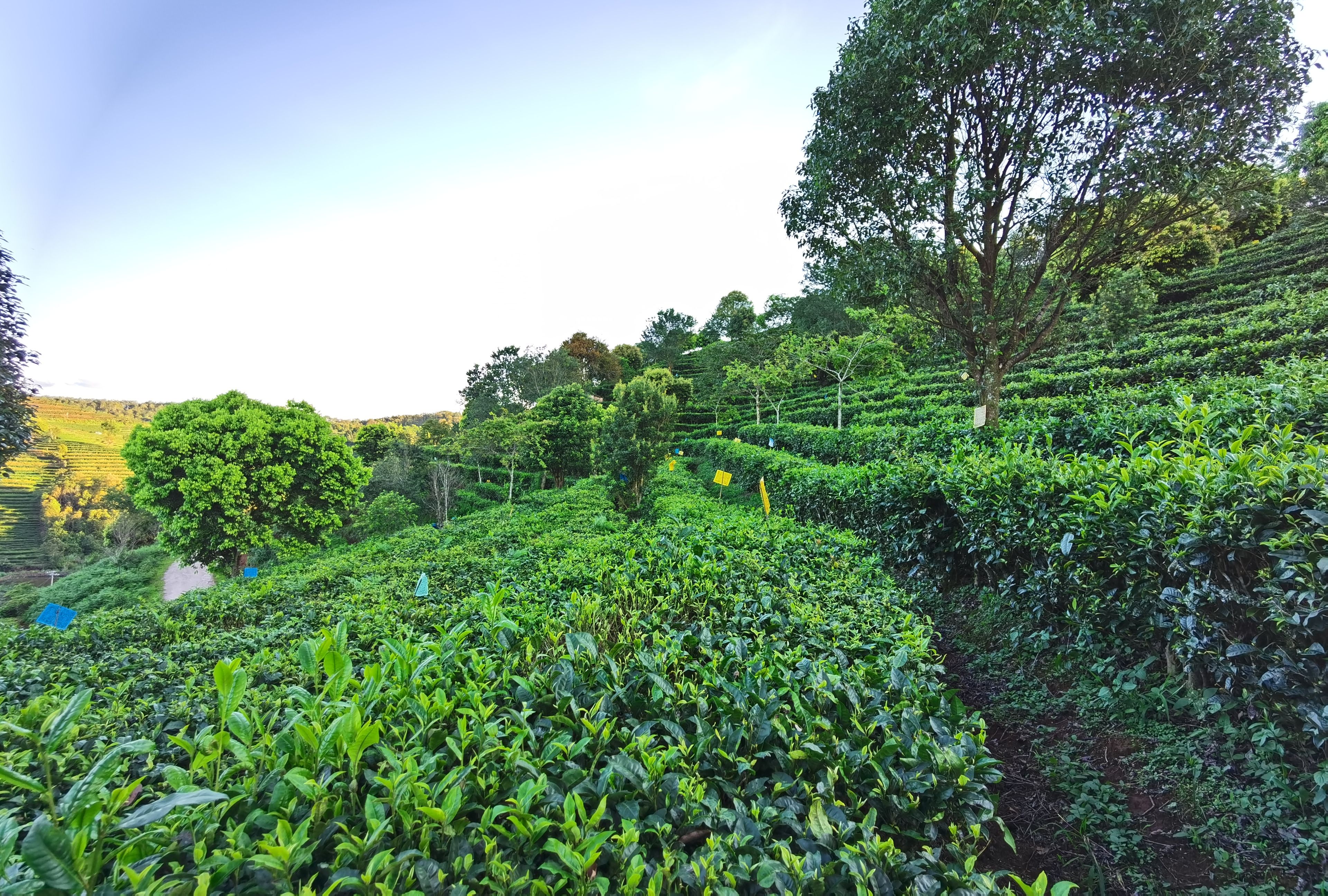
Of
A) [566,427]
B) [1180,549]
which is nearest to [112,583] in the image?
[566,427]

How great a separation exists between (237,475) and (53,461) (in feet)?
28.3

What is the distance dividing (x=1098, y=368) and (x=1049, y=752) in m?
14.7

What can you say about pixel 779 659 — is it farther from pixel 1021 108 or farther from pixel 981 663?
pixel 1021 108

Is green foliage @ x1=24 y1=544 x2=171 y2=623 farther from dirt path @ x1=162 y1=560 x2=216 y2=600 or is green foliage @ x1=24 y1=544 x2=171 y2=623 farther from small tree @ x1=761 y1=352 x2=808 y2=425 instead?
small tree @ x1=761 y1=352 x2=808 y2=425

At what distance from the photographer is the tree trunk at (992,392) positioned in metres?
7.84

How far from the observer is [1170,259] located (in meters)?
24.9

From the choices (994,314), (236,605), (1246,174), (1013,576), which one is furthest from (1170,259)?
(236,605)

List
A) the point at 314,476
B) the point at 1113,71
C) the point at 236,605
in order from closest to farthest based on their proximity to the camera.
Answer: the point at 236,605 < the point at 1113,71 < the point at 314,476

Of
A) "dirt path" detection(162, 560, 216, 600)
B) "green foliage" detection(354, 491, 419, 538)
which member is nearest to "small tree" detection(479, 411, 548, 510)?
"green foliage" detection(354, 491, 419, 538)

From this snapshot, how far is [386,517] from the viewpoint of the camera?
76.7 ft

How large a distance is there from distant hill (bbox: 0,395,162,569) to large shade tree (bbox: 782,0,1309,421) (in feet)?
57.5

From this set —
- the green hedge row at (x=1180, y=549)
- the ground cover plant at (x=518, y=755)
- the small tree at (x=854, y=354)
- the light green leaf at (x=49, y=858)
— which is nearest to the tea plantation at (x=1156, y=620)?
the green hedge row at (x=1180, y=549)

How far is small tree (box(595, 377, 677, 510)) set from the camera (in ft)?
42.5

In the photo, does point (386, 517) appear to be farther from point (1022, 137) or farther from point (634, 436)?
point (1022, 137)
